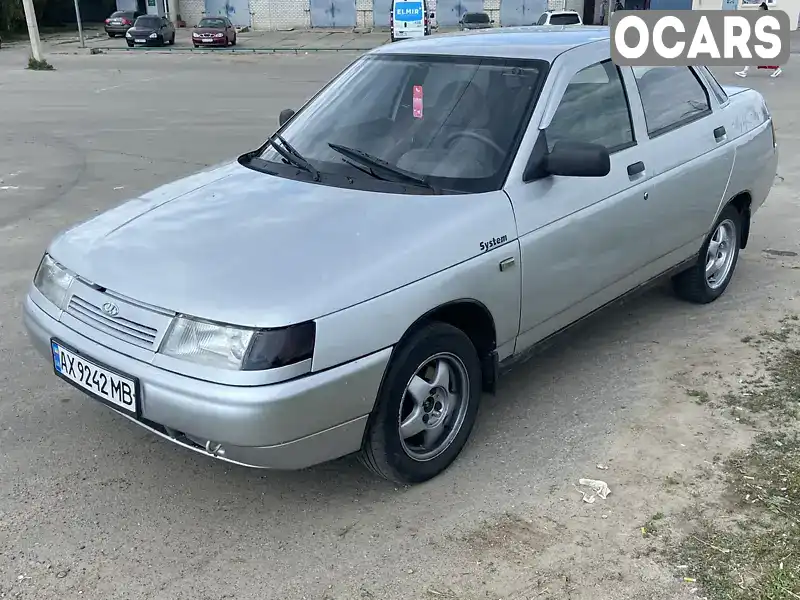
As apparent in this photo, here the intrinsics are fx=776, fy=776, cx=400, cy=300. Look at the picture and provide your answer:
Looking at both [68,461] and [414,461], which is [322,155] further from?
[68,461]

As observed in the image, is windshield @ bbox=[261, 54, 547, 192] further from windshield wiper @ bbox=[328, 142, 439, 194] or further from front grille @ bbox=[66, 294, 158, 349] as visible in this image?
front grille @ bbox=[66, 294, 158, 349]

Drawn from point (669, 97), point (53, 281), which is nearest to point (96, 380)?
point (53, 281)

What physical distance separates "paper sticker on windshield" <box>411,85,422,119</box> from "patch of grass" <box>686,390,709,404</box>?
2.04 meters

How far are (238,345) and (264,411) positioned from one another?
25cm

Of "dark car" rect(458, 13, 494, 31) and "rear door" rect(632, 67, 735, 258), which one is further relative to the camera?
"dark car" rect(458, 13, 494, 31)

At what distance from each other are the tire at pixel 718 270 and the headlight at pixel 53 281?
3.80m

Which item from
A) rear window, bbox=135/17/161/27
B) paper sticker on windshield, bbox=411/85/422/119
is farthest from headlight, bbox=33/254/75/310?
rear window, bbox=135/17/161/27

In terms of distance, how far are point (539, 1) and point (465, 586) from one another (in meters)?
44.1

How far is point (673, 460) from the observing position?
139 inches

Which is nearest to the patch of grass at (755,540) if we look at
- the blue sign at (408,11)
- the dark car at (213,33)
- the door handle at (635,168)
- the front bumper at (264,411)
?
the front bumper at (264,411)

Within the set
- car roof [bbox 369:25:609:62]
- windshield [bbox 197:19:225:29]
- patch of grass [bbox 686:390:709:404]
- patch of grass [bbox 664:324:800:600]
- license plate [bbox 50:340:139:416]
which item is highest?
car roof [bbox 369:25:609:62]

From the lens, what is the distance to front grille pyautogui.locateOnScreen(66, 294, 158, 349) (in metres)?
2.88

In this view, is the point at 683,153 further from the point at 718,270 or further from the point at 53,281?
the point at 53,281

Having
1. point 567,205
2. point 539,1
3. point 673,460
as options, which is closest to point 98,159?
point 567,205
